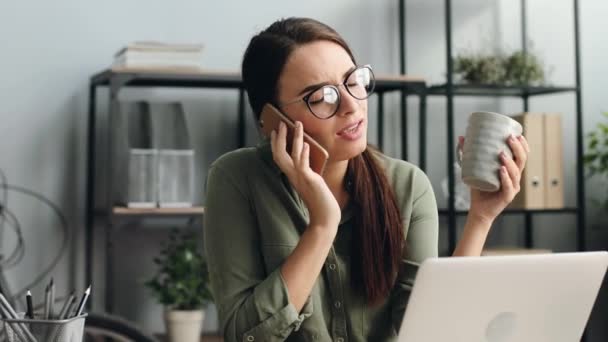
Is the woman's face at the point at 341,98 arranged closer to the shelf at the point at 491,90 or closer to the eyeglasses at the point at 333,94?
the eyeglasses at the point at 333,94

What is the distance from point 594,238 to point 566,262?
9.19ft

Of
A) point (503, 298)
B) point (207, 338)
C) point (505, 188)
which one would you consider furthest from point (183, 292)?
point (503, 298)

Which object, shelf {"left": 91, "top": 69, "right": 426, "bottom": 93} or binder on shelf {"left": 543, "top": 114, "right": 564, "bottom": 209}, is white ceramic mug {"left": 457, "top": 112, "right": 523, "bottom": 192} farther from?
binder on shelf {"left": 543, "top": 114, "right": 564, "bottom": 209}

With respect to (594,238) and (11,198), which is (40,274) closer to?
(11,198)

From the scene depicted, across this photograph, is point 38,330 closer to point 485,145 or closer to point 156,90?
point 485,145

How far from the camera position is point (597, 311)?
364 centimetres

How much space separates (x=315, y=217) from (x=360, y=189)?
16cm

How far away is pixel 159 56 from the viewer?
117 inches

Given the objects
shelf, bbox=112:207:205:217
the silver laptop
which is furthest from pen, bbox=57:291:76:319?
shelf, bbox=112:207:205:217

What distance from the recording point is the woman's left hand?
125 cm

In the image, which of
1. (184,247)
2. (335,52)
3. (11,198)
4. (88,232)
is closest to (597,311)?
(184,247)

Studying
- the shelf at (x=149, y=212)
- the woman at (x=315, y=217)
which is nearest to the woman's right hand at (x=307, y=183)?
the woman at (x=315, y=217)

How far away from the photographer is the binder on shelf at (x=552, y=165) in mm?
3359

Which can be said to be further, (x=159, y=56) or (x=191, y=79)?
(x=191, y=79)
